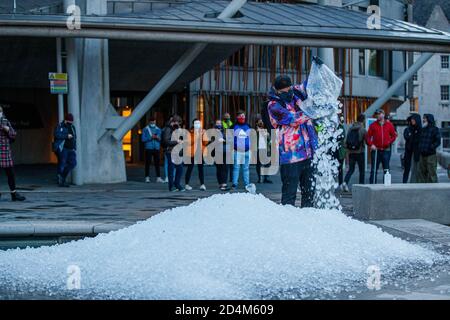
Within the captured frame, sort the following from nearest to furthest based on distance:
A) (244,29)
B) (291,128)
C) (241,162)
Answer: (291,128) → (241,162) → (244,29)

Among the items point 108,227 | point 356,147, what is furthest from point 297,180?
point 356,147

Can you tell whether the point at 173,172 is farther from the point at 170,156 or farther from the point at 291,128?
the point at 291,128

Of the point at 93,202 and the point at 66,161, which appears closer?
the point at 93,202

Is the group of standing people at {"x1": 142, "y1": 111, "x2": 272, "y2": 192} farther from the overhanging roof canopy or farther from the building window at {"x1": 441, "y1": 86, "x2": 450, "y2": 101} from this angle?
the building window at {"x1": 441, "y1": 86, "x2": 450, "y2": 101}

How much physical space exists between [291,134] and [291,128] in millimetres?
68

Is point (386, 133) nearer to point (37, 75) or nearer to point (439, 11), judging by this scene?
point (37, 75)

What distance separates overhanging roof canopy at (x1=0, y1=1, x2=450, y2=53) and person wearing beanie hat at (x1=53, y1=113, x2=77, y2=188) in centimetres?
206

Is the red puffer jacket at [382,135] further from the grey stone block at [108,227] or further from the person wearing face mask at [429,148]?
the grey stone block at [108,227]

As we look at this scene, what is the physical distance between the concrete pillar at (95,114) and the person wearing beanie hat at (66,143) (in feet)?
3.65

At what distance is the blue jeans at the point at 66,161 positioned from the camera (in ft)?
63.1

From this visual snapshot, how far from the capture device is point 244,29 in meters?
19.3

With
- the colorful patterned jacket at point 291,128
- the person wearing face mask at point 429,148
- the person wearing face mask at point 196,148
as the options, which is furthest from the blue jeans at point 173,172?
the colorful patterned jacket at point 291,128

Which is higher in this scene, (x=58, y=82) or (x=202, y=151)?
(x=58, y=82)
